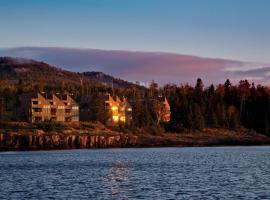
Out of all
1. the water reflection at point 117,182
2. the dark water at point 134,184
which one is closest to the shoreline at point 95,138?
the dark water at point 134,184

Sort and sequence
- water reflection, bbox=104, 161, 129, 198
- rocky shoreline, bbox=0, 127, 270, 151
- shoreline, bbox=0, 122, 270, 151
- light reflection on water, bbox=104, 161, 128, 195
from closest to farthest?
water reflection, bbox=104, 161, 129, 198, light reflection on water, bbox=104, 161, 128, 195, rocky shoreline, bbox=0, 127, 270, 151, shoreline, bbox=0, 122, 270, 151

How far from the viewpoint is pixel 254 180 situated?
65.4 meters

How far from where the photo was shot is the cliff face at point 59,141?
152 metres

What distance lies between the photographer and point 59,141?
159m

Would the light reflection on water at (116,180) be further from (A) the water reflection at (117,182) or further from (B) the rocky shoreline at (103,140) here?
(B) the rocky shoreline at (103,140)

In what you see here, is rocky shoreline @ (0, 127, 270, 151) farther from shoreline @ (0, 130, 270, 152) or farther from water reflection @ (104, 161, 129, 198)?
water reflection @ (104, 161, 129, 198)

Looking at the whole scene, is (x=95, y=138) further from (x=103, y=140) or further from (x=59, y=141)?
(x=59, y=141)

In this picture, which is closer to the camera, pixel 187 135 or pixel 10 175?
pixel 10 175

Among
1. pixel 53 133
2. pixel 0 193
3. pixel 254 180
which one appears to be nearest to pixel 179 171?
pixel 254 180

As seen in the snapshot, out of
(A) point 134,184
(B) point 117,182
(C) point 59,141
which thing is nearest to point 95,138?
(C) point 59,141

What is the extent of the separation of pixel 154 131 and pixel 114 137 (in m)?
24.2

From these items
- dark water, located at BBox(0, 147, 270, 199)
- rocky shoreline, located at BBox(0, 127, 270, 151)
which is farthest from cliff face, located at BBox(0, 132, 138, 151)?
dark water, located at BBox(0, 147, 270, 199)

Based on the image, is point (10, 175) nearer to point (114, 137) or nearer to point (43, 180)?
point (43, 180)

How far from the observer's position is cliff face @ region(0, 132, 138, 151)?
500 ft
